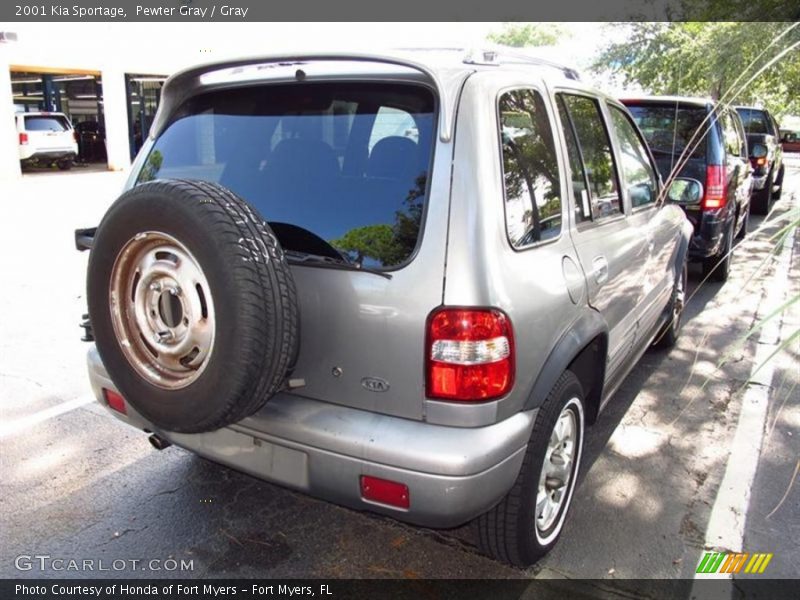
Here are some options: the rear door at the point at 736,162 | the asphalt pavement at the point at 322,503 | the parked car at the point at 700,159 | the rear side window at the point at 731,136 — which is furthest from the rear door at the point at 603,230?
the rear side window at the point at 731,136

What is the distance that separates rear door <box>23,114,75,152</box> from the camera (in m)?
21.6

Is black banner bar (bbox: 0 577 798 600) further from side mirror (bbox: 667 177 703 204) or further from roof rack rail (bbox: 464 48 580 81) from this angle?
side mirror (bbox: 667 177 703 204)

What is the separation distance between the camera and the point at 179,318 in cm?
240

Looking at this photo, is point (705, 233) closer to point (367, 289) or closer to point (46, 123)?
point (367, 289)

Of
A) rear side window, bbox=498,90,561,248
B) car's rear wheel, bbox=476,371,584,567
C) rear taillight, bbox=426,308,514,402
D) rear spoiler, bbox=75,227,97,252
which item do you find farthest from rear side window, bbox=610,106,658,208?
rear spoiler, bbox=75,227,97,252

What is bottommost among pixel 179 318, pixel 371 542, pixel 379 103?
pixel 371 542

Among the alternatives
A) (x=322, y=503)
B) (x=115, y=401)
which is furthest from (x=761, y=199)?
(x=115, y=401)

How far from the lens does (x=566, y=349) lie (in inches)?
104

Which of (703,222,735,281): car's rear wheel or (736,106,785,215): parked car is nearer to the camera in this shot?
(703,222,735,281): car's rear wheel

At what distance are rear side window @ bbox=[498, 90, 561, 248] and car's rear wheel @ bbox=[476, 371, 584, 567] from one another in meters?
0.63

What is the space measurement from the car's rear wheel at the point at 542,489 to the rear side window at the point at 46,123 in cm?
2319

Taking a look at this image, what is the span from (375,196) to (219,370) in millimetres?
824

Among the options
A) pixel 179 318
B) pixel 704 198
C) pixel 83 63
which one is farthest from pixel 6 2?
pixel 179 318

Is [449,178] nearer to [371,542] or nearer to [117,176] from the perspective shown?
[371,542]
